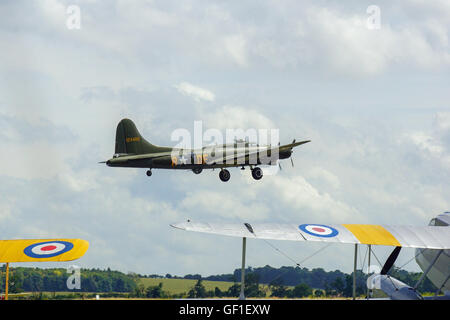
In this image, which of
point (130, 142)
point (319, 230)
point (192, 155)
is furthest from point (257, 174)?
point (319, 230)

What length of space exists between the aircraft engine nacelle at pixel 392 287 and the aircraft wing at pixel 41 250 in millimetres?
14111

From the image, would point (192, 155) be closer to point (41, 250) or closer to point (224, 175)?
point (224, 175)

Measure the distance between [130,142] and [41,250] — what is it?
81.8ft

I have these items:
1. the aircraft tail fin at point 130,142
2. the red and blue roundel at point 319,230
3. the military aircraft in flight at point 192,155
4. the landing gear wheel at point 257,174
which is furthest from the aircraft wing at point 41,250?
the aircraft tail fin at point 130,142

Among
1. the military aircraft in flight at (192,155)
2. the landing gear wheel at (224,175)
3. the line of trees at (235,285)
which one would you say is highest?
the military aircraft in flight at (192,155)

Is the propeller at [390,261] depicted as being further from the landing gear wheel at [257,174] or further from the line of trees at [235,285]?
the landing gear wheel at [257,174]

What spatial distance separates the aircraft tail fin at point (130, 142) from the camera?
1914 inches

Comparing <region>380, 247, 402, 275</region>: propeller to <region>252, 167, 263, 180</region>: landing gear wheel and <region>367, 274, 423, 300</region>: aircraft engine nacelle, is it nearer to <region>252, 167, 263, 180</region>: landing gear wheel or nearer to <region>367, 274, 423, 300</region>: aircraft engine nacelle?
<region>367, 274, 423, 300</region>: aircraft engine nacelle

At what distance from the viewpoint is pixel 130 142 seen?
160 feet

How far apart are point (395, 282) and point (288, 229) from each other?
Result: 814 cm
